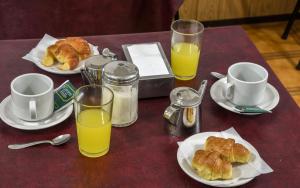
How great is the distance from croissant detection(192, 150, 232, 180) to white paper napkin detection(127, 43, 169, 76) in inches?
12.2

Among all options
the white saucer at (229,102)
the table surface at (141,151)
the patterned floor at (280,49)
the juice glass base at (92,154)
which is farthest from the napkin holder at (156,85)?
the patterned floor at (280,49)

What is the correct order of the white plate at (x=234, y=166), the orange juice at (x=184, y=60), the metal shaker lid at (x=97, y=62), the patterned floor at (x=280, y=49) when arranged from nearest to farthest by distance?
the white plate at (x=234, y=166)
the metal shaker lid at (x=97, y=62)
the orange juice at (x=184, y=60)
the patterned floor at (x=280, y=49)

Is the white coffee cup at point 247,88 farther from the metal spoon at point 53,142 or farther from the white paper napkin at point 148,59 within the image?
the metal spoon at point 53,142

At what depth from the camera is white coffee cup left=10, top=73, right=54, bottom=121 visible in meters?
1.12

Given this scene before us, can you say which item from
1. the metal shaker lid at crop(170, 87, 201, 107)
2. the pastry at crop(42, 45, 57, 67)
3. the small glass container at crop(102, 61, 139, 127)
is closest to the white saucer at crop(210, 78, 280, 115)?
the metal shaker lid at crop(170, 87, 201, 107)

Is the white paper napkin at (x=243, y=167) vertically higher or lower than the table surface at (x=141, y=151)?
higher

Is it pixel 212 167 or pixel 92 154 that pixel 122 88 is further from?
pixel 212 167

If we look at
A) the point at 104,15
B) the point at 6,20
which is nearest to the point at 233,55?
the point at 104,15

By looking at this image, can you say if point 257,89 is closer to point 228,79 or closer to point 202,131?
point 228,79

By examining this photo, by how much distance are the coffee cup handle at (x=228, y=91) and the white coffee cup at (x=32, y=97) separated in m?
0.43

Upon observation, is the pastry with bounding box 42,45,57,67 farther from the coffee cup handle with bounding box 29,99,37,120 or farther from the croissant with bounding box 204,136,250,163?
the croissant with bounding box 204,136,250,163

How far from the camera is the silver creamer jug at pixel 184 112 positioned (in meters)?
1.12

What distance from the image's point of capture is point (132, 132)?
116 cm

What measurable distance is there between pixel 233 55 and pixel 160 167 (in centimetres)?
56
